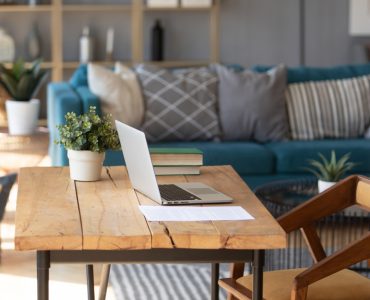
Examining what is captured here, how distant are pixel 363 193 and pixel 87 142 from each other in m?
0.91

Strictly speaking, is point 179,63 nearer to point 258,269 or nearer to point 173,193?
point 173,193

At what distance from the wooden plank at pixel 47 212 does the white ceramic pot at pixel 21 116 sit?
6.65 feet

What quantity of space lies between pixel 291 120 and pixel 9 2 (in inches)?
119

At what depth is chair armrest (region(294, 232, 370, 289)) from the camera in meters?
2.53

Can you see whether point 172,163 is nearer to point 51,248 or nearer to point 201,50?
point 51,248

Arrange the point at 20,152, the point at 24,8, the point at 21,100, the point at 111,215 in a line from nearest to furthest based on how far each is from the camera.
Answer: the point at 111,215 → the point at 20,152 → the point at 21,100 → the point at 24,8

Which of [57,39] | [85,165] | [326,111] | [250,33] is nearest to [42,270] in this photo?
[85,165]

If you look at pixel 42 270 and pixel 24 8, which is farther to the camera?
pixel 24 8

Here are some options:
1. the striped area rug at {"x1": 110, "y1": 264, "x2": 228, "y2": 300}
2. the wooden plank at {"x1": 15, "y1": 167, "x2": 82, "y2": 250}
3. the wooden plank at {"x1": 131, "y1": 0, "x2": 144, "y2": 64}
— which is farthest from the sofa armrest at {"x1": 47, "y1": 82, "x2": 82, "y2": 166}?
the wooden plank at {"x1": 131, "y1": 0, "x2": 144, "y2": 64}

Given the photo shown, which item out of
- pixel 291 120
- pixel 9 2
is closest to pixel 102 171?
pixel 291 120

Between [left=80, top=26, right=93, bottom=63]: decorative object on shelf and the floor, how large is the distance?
2558mm

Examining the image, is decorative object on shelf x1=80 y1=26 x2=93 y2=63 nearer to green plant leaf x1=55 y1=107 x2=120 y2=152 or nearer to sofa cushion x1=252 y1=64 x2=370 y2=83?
sofa cushion x1=252 y1=64 x2=370 y2=83

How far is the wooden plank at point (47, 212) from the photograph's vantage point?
2.20 meters

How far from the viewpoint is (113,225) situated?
2.34m
